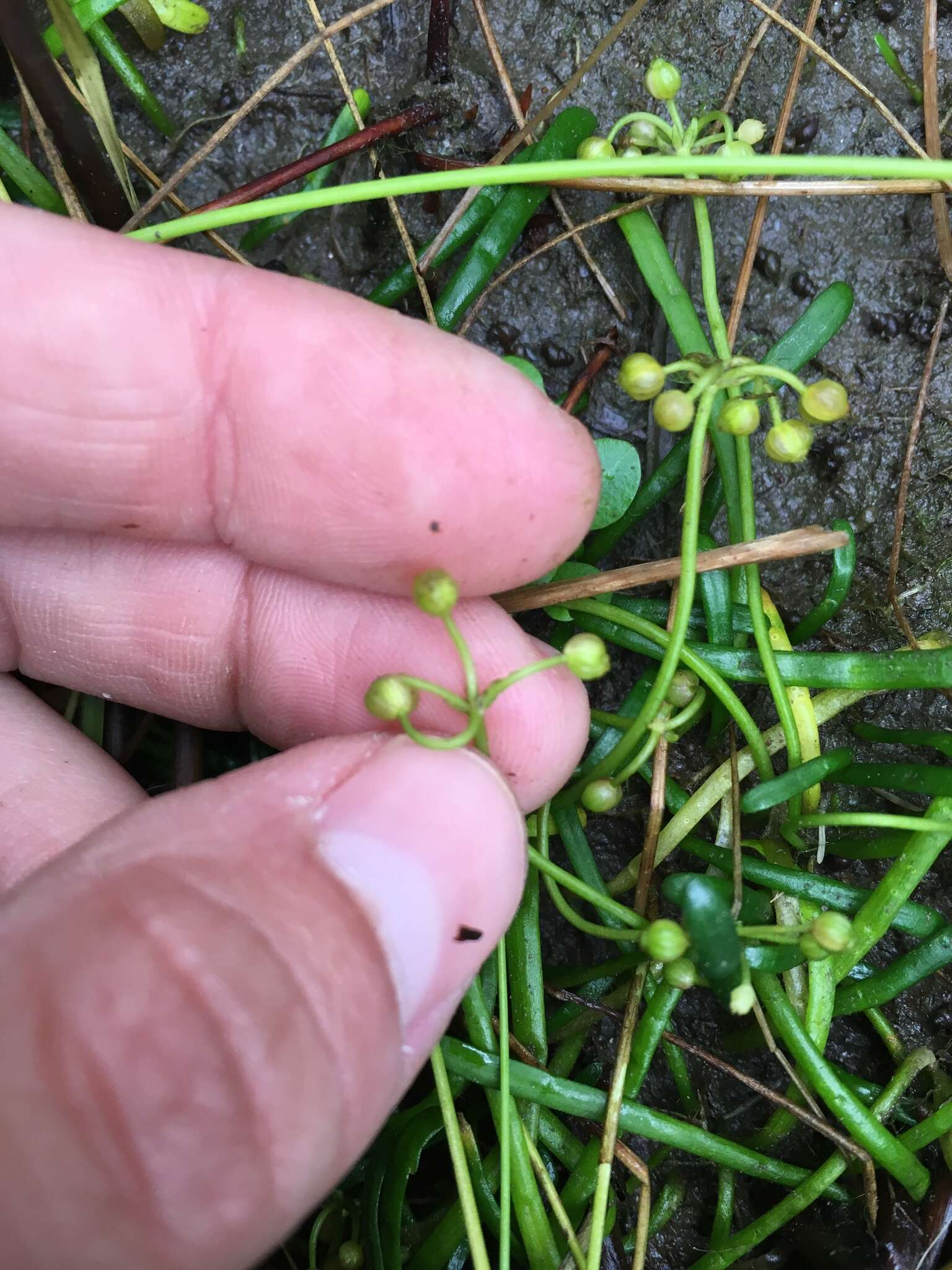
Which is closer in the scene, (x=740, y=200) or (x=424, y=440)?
(x=424, y=440)

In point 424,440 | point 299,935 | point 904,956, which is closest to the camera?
point 299,935

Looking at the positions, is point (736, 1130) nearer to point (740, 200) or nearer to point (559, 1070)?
point (559, 1070)

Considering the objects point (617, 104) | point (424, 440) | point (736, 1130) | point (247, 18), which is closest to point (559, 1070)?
point (736, 1130)

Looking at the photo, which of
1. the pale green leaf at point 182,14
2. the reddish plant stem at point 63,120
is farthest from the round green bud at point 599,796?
the pale green leaf at point 182,14

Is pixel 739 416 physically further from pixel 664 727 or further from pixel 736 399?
pixel 664 727

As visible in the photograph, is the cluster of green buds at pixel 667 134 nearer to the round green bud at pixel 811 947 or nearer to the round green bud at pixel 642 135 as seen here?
the round green bud at pixel 642 135

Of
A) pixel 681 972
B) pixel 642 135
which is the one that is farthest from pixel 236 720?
pixel 642 135
